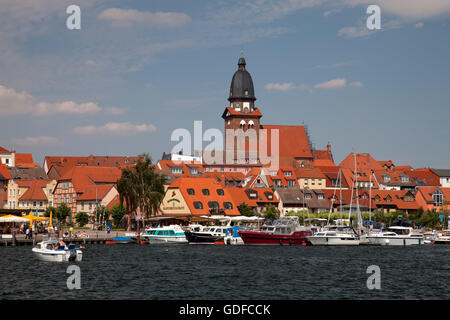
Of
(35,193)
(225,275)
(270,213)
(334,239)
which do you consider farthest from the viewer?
(35,193)

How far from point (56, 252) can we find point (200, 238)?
35.1 meters

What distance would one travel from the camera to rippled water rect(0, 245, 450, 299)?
46281mm

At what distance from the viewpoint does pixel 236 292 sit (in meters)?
46.8

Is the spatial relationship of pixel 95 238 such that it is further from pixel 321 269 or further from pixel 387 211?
pixel 387 211

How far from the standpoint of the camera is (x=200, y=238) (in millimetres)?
98562

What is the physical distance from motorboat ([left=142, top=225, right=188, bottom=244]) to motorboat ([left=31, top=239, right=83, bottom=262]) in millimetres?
32204

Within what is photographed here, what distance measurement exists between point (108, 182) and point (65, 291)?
375 ft

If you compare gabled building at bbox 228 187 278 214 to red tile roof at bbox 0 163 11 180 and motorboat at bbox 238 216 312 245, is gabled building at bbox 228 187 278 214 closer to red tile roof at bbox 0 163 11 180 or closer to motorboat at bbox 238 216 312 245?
motorboat at bbox 238 216 312 245

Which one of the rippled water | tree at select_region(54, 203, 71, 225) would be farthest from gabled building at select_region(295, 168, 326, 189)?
the rippled water

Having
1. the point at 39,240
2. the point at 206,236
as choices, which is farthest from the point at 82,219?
the point at 39,240

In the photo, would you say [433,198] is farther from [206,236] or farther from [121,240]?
[121,240]

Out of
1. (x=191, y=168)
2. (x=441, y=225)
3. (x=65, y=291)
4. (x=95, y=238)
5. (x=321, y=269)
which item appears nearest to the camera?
(x=65, y=291)

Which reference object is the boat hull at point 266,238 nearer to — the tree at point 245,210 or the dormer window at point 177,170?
the tree at point 245,210
